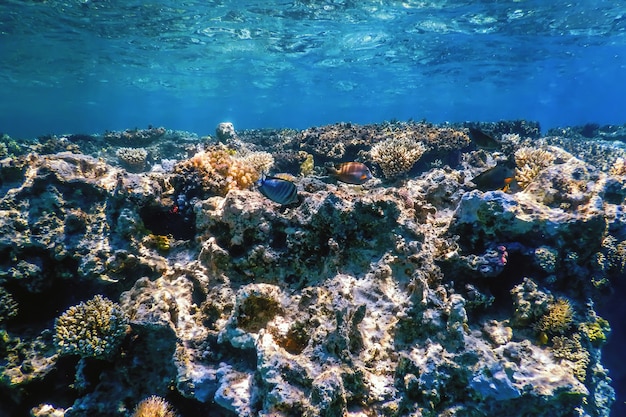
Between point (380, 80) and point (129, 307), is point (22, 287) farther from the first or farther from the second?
point (380, 80)

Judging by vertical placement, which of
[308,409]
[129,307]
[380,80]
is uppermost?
[308,409]

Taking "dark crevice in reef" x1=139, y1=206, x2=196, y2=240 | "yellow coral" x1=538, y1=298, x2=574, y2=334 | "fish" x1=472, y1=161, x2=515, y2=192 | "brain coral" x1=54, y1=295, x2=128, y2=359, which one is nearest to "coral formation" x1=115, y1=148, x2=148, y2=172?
"dark crevice in reef" x1=139, y1=206, x2=196, y2=240

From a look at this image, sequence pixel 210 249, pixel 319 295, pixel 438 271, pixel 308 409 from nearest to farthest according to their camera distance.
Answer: pixel 308 409 → pixel 319 295 → pixel 438 271 → pixel 210 249

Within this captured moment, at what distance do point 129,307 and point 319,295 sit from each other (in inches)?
80.5

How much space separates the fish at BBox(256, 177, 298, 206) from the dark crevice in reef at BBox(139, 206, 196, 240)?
177 cm

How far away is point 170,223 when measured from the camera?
4469 mm

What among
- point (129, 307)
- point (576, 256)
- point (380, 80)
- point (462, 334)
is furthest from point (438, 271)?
point (380, 80)

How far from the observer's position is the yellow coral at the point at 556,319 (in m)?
3.26

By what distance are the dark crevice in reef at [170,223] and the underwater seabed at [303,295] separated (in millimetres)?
26

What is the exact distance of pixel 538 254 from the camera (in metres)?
3.52

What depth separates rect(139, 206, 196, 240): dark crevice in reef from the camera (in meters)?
4.38

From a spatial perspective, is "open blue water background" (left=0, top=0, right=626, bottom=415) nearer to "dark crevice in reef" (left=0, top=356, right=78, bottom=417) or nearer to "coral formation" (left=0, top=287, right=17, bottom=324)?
"dark crevice in reef" (left=0, top=356, right=78, bottom=417)

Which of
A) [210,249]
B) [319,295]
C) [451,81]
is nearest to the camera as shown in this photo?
[319,295]

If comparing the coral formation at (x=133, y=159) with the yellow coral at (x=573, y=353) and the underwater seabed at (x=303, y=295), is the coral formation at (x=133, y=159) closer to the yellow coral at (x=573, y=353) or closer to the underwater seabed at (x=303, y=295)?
the underwater seabed at (x=303, y=295)
